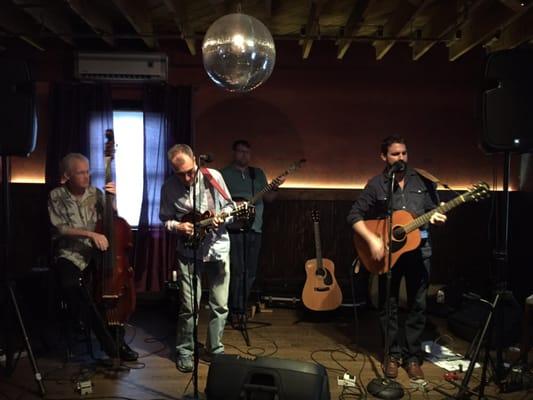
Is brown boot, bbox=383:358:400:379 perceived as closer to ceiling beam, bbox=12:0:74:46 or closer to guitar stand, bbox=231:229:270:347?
guitar stand, bbox=231:229:270:347

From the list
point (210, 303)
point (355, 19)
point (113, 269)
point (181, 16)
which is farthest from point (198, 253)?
point (355, 19)

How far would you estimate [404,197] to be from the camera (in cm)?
348

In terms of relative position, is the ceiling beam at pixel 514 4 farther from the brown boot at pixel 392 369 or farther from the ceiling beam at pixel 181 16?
the brown boot at pixel 392 369

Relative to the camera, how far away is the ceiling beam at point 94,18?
3995 mm

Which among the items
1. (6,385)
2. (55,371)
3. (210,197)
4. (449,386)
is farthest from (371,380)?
(6,385)

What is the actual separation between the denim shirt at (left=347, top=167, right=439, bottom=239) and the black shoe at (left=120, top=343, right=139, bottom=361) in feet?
6.67

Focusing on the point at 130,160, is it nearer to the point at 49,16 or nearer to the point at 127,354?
the point at 49,16

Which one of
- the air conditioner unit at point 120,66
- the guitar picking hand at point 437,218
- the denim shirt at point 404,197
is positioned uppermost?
the air conditioner unit at point 120,66

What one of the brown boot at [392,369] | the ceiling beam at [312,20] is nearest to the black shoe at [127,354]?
the brown boot at [392,369]

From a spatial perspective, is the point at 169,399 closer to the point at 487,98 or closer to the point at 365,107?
the point at 487,98

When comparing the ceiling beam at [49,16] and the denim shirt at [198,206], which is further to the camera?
the ceiling beam at [49,16]

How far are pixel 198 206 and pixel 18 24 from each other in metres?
2.91

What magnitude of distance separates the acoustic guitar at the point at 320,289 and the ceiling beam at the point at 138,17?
2.86 metres

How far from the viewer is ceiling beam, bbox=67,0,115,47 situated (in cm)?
399
